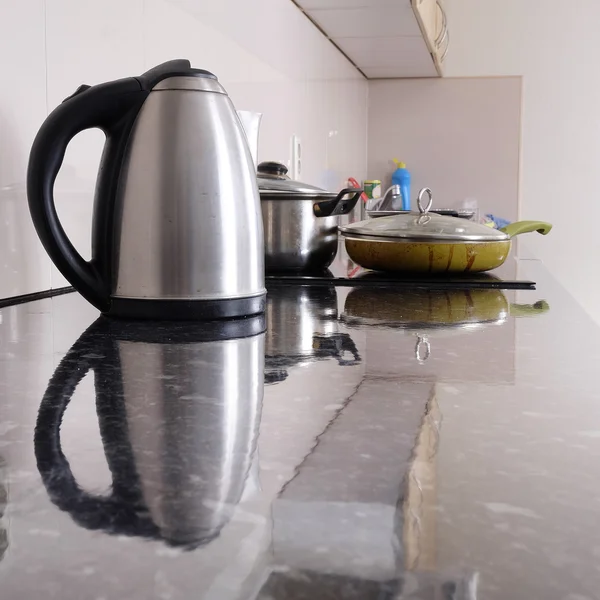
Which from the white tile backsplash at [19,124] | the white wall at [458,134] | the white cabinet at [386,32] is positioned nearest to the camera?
the white tile backsplash at [19,124]

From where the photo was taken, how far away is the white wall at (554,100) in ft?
11.2

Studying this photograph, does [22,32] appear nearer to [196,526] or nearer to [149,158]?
[149,158]

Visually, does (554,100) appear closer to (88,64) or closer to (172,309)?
(88,64)

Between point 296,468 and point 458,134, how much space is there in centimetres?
331

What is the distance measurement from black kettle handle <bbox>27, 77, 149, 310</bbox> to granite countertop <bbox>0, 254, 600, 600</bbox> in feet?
0.25

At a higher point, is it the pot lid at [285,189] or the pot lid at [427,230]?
the pot lid at [285,189]

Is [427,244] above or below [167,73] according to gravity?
below

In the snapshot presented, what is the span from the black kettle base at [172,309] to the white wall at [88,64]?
176mm

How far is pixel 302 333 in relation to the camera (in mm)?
669

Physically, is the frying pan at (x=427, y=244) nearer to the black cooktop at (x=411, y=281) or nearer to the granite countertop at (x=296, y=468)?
the black cooktop at (x=411, y=281)

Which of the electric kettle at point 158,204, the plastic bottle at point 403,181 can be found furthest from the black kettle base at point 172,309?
the plastic bottle at point 403,181

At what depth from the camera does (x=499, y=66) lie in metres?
3.44

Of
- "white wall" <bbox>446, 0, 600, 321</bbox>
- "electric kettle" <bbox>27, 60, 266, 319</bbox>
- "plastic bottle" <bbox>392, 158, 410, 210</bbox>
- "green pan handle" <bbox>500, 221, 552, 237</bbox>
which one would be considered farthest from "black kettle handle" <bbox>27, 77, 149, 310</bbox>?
"white wall" <bbox>446, 0, 600, 321</bbox>

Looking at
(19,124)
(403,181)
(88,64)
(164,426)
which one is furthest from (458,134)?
(164,426)
